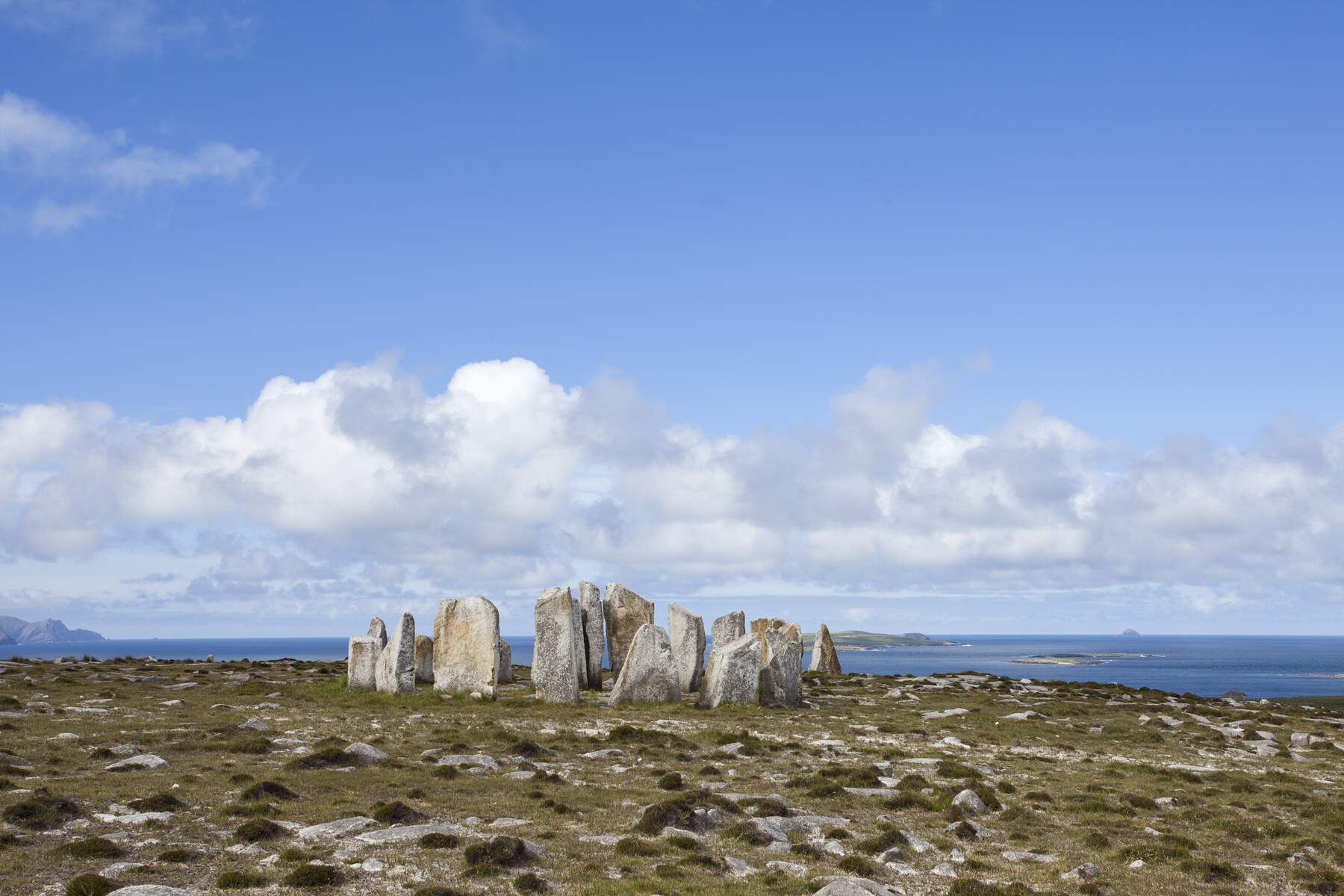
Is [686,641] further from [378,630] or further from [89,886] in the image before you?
[89,886]

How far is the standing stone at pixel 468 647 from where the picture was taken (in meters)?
35.9

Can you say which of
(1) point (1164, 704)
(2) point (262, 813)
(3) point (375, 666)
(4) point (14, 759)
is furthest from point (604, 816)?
(1) point (1164, 704)

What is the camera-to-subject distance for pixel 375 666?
3809 centimetres

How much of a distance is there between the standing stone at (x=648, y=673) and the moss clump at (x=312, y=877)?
2216 cm

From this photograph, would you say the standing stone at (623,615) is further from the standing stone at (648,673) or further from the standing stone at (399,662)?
the standing stone at (399,662)

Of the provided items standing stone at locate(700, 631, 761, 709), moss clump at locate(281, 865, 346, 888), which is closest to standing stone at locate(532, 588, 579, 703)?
standing stone at locate(700, 631, 761, 709)

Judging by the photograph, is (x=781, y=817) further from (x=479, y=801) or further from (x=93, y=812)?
(x=93, y=812)

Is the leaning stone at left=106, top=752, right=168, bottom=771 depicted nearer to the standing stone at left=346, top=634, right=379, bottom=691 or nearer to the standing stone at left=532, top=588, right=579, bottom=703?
the standing stone at left=532, top=588, right=579, bottom=703

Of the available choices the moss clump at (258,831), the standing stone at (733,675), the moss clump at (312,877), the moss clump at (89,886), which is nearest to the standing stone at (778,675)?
the standing stone at (733,675)

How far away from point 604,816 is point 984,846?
6147 mm

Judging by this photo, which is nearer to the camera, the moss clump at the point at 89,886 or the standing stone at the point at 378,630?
the moss clump at the point at 89,886

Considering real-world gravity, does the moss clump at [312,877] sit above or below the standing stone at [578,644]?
below

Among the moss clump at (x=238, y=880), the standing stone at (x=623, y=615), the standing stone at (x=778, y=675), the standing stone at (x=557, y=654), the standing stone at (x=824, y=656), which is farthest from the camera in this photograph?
the standing stone at (x=824, y=656)

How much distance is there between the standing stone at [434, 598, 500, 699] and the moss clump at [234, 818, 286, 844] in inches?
808
